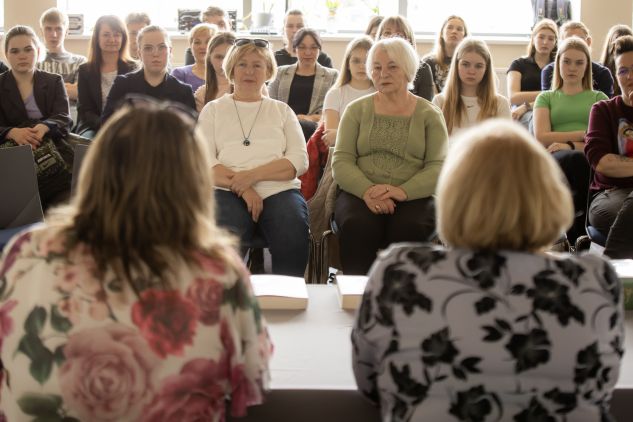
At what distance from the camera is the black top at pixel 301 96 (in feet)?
17.3

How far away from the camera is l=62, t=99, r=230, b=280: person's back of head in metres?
1.38

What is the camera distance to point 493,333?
4.68ft

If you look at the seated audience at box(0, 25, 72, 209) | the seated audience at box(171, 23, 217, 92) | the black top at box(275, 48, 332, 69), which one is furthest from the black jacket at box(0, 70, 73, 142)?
the black top at box(275, 48, 332, 69)

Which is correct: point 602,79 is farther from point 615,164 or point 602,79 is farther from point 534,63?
point 615,164

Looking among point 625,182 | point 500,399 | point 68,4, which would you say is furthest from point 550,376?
point 68,4

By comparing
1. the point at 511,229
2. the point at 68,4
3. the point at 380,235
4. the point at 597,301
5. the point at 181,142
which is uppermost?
the point at 68,4

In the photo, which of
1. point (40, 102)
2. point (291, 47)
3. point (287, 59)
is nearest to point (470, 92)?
point (287, 59)

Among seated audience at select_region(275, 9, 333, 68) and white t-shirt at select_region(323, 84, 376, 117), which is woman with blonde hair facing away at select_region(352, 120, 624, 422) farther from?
seated audience at select_region(275, 9, 333, 68)

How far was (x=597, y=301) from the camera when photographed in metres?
1.45

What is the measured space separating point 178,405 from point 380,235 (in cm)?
222

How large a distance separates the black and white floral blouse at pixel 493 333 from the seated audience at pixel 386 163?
2070mm

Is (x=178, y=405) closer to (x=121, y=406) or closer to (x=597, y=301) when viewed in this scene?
(x=121, y=406)

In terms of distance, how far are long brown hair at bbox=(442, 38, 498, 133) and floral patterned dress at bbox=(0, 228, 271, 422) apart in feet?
10.1

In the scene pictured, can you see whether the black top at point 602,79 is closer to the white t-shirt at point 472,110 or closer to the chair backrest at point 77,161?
the white t-shirt at point 472,110
